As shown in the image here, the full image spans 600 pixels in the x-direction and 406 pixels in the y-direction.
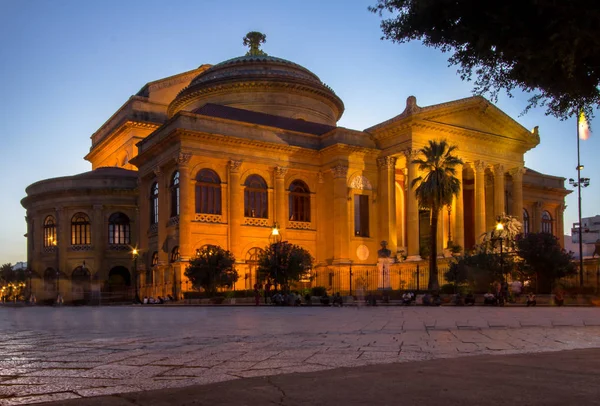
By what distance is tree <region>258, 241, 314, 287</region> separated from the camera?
34.8 m

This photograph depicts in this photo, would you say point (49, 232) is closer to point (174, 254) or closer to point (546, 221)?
point (174, 254)

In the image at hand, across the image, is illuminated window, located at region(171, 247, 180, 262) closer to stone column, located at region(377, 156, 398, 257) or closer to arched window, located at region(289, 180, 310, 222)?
arched window, located at region(289, 180, 310, 222)

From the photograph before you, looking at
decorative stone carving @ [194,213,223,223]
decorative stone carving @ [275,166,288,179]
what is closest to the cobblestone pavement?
decorative stone carving @ [194,213,223,223]

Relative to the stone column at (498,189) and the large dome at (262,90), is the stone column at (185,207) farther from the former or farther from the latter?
the stone column at (498,189)

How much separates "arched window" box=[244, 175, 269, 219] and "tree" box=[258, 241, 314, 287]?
28.0 ft

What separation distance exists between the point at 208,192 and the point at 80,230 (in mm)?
15151

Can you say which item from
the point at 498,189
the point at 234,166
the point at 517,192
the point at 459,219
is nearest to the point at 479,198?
the point at 459,219

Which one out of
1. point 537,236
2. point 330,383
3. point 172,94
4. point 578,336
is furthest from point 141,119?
point 330,383

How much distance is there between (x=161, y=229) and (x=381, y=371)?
39028 mm

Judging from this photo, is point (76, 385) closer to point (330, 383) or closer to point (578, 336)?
point (330, 383)

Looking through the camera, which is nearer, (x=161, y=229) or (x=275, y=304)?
(x=275, y=304)

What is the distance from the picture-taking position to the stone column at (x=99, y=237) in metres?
50.4

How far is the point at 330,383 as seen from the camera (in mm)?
5094

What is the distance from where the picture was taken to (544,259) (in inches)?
1265
